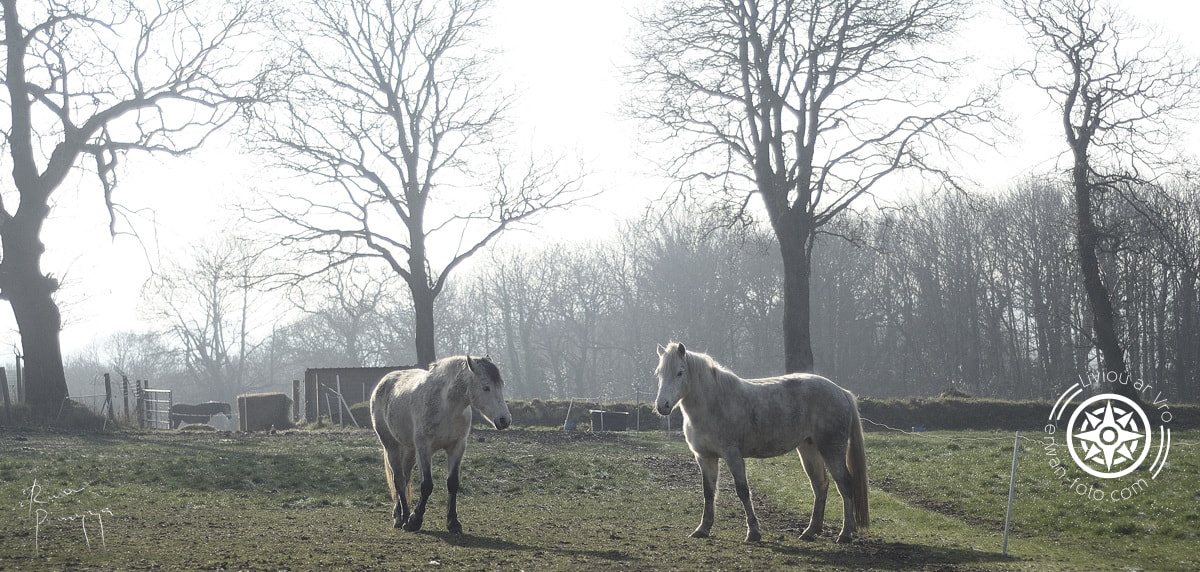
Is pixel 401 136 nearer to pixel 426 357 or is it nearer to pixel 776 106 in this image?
pixel 426 357

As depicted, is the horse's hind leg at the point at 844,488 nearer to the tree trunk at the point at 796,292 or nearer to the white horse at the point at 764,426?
the white horse at the point at 764,426

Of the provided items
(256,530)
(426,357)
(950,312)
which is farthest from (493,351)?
(256,530)

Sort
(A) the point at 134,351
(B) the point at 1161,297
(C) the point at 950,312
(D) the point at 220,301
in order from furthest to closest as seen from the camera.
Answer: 1. (A) the point at 134,351
2. (D) the point at 220,301
3. (C) the point at 950,312
4. (B) the point at 1161,297

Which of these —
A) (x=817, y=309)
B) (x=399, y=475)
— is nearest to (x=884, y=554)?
(x=399, y=475)

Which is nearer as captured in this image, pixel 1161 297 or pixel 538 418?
pixel 538 418

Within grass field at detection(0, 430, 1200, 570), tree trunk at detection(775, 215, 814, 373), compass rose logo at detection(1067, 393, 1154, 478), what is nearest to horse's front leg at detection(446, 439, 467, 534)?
grass field at detection(0, 430, 1200, 570)

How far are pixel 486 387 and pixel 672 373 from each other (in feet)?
6.63

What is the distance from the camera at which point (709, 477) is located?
1059 centimetres

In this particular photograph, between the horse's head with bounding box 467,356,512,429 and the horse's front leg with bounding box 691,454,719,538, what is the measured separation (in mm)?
2146

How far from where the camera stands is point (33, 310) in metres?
26.5

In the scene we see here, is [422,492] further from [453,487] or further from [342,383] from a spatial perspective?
[342,383]

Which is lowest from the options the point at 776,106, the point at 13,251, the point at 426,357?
the point at 426,357

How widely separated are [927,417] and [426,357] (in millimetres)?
16301

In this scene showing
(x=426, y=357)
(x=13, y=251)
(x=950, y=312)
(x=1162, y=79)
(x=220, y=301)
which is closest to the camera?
(x=13, y=251)
